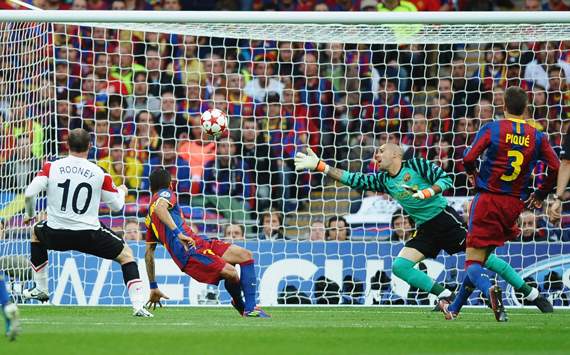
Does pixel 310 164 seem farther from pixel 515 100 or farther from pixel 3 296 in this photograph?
pixel 3 296

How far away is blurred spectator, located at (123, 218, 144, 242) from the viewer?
15164 mm

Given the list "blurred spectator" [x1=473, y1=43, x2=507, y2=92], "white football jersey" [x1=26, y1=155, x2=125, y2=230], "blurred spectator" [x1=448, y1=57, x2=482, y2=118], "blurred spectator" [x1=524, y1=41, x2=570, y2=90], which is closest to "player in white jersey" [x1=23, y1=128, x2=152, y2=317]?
"white football jersey" [x1=26, y1=155, x2=125, y2=230]

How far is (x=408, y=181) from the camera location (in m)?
12.3

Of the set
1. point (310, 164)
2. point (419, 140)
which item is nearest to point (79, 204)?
point (310, 164)

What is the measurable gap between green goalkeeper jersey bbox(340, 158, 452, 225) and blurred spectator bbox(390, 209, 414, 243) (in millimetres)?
2896

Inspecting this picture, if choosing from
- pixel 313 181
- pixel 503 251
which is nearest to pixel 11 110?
pixel 313 181

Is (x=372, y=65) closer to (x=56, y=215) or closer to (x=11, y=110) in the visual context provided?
(x=11, y=110)

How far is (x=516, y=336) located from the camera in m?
8.98

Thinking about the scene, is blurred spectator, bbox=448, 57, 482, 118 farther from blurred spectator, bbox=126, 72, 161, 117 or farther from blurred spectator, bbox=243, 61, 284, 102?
blurred spectator, bbox=126, 72, 161, 117

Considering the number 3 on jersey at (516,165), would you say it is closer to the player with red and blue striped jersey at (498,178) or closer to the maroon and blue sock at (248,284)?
the player with red and blue striped jersey at (498,178)

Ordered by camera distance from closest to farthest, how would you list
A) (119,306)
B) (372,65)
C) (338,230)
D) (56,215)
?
1. (56,215)
2. (119,306)
3. (338,230)
4. (372,65)

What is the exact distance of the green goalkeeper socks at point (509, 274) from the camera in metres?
11.3

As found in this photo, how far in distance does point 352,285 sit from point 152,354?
24.6ft

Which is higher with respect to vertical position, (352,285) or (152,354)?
(152,354)
